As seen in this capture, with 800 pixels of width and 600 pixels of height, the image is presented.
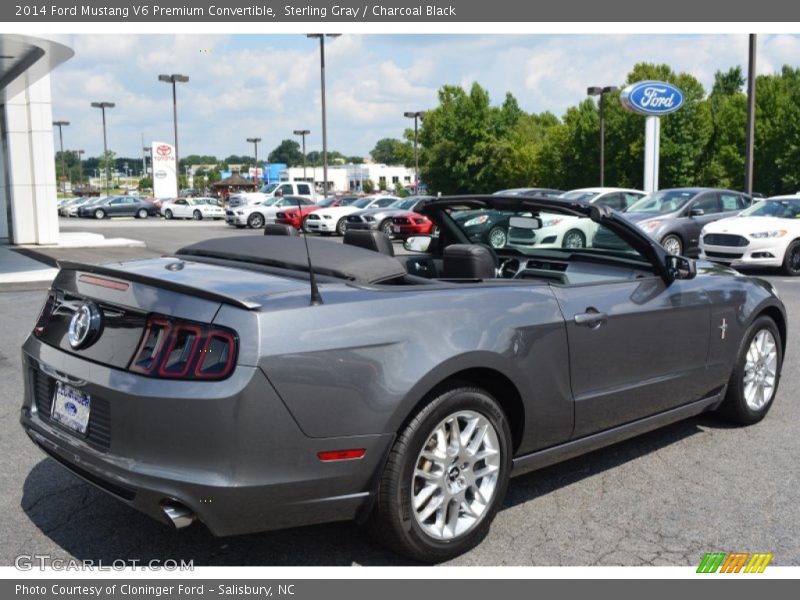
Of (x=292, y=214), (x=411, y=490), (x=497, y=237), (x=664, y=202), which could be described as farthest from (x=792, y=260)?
(x=292, y=214)

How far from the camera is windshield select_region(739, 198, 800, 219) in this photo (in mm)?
15109

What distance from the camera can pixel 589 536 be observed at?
12.0 feet

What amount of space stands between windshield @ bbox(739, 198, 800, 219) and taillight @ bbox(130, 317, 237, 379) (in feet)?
47.7

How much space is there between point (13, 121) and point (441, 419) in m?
21.7

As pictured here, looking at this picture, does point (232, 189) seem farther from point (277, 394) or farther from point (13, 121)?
point (277, 394)

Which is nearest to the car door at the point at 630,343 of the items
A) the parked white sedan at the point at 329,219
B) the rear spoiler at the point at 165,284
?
the rear spoiler at the point at 165,284

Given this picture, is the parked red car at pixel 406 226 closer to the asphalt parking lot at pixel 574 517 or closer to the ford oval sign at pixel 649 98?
the ford oval sign at pixel 649 98

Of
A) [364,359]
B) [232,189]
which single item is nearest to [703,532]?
[364,359]

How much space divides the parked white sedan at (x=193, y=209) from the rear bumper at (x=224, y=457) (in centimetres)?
4850

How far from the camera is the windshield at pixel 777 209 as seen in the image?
15.1 metres

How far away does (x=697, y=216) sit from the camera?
16.9 m

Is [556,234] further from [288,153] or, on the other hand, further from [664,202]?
[288,153]

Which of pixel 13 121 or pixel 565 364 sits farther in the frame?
pixel 13 121

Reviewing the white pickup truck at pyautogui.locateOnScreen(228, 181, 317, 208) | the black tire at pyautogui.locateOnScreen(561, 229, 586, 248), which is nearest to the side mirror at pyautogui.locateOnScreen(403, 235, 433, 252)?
the black tire at pyautogui.locateOnScreen(561, 229, 586, 248)
